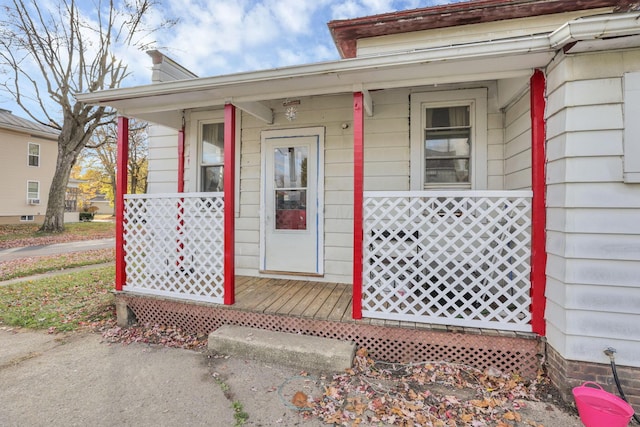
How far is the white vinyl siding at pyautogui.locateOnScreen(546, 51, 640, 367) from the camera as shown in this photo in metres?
2.25

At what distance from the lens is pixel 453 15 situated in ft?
13.7

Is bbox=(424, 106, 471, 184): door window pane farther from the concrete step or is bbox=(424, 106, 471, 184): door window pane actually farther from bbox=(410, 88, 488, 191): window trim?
the concrete step

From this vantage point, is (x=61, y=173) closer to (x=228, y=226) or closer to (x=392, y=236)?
(x=228, y=226)

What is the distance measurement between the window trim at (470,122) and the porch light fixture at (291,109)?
5.30 ft

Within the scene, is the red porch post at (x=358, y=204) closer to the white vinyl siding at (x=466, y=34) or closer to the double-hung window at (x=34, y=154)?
the white vinyl siding at (x=466, y=34)

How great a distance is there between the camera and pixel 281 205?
471cm

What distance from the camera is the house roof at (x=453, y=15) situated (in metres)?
3.91


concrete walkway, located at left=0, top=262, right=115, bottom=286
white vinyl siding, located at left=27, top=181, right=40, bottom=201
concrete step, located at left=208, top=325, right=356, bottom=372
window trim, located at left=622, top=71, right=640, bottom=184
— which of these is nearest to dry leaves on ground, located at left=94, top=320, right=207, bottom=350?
concrete step, located at left=208, top=325, right=356, bottom=372

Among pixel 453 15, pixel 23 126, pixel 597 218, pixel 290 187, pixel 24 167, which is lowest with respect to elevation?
pixel 597 218

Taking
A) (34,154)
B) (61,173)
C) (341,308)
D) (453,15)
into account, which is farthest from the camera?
(34,154)

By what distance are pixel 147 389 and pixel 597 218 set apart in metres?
3.67

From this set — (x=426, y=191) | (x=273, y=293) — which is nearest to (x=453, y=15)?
(x=426, y=191)

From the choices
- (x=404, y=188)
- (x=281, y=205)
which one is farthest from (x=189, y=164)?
(x=404, y=188)

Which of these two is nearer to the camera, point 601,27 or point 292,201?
point 601,27
